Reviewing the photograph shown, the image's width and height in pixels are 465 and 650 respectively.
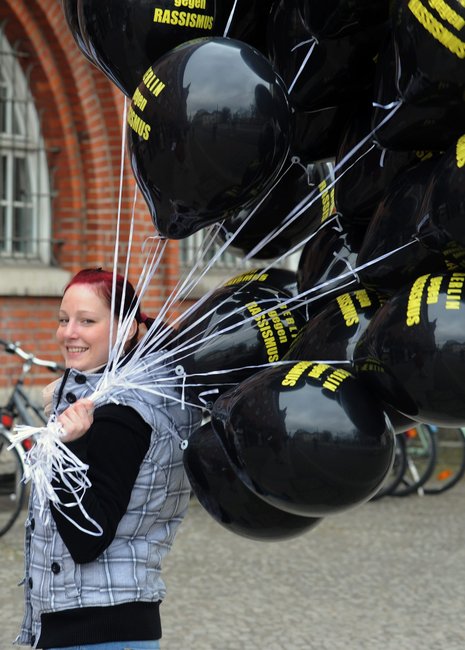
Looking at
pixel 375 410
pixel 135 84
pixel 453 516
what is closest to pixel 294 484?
pixel 375 410

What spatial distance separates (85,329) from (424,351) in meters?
0.79

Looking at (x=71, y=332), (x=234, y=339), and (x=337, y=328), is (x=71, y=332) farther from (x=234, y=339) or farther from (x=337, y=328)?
(x=337, y=328)

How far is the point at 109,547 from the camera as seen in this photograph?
8.21 ft

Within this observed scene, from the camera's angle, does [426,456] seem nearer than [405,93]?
No

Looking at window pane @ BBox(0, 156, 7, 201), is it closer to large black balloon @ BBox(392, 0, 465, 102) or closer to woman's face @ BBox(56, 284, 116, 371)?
woman's face @ BBox(56, 284, 116, 371)

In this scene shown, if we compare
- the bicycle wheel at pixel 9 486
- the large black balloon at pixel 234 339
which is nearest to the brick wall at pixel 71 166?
the bicycle wheel at pixel 9 486

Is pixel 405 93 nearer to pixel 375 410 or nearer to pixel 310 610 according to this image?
pixel 375 410

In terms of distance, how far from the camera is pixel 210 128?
2.34 meters

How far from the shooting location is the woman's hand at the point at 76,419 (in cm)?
240

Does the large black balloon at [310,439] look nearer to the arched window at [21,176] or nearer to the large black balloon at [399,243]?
the large black balloon at [399,243]

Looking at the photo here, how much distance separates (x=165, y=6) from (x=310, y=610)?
3747mm

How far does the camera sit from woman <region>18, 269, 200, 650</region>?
246 cm

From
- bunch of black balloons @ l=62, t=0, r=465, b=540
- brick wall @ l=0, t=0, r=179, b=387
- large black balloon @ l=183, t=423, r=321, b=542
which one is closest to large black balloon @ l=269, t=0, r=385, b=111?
bunch of black balloons @ l=62, t=0, r=465, b=540

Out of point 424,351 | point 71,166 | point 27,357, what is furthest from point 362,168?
point 71,166
